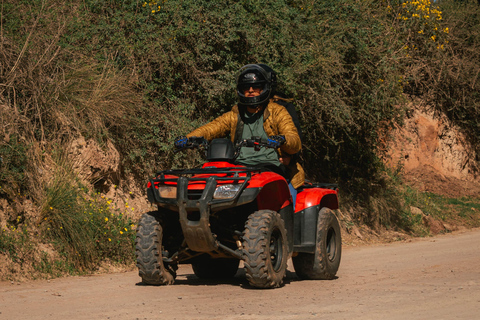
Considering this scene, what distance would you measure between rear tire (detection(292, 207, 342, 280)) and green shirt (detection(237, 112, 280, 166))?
3.33 feet

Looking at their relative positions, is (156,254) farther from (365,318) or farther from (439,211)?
(439,211)

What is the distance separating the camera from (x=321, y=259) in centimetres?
827


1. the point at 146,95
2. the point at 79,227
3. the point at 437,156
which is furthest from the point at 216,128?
the point at 437,156

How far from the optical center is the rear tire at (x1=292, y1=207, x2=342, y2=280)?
8.28 m

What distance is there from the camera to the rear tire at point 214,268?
8.70 metres

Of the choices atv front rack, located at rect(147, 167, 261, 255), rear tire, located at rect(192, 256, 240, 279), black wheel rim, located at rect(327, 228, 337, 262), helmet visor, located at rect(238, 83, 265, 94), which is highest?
helmet visor, located at rect(238, 83, 265, 94)

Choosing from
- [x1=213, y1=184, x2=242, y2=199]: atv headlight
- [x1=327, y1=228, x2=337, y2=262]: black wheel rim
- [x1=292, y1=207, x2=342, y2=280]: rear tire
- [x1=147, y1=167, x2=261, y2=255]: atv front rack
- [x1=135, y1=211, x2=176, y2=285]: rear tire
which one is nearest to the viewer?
[x1=147, y1=167, x2=261, y2=255]: atv front rack

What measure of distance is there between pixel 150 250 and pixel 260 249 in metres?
1.20

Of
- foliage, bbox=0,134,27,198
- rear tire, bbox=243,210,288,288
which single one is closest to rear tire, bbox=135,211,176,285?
rear tire, bbox=243,210,288,288

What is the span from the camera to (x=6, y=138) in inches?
380

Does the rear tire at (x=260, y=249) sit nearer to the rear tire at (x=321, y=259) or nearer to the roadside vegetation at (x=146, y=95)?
the rear tire at (x=321, y=259)

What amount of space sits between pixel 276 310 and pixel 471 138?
22.1 metres

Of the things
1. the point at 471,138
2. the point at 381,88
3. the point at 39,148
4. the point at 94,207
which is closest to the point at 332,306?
the point at 94,207

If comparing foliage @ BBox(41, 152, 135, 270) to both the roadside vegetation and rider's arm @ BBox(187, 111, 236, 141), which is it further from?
rider's arm @ BBox(187, 111, 236, 141)
